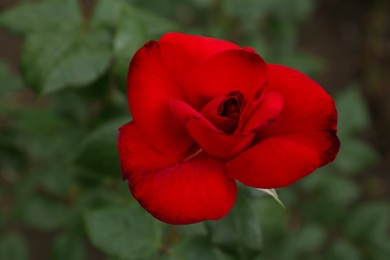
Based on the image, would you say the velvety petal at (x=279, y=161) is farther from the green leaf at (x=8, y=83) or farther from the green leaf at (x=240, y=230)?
the green leaf at (x=8, y=83)

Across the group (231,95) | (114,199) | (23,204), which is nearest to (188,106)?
(231,95)

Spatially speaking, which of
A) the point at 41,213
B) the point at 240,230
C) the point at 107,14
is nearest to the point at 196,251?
the point at 240,230

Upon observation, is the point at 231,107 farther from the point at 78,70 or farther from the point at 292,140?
the point at 78,70

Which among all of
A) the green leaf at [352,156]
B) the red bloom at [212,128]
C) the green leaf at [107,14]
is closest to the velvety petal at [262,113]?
the red bloom at [212,128]

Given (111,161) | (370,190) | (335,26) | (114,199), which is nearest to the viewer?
(111,161)

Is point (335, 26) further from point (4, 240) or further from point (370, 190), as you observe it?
point (4, 240)

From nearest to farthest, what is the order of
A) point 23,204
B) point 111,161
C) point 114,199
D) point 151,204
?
point 151,204 → point 111,161 → point 114,199 → point 23,204
